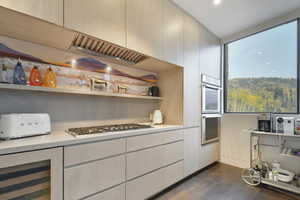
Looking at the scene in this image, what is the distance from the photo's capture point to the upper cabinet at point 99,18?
4.06 ft

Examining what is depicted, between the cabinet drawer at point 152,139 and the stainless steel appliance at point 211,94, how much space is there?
33.6 inches

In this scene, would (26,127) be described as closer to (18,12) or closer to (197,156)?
(18,12)

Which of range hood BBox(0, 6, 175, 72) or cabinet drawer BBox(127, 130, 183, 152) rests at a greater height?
range hood BBox(0, 6, 175, 72)

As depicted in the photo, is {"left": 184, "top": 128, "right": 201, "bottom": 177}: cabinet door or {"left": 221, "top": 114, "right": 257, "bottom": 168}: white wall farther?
{"left": 221, "top": 114, "right": 257, "bottom": 168}: white wall

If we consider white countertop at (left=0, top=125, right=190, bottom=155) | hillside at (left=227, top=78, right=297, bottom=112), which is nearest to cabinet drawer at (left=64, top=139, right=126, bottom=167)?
white countertop at (left=0, top=125, right=190, bottom=155)

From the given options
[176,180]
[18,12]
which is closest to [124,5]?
[18,12]

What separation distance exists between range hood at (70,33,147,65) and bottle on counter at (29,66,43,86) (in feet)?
1.35

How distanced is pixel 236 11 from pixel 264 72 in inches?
47.7

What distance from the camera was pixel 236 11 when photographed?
227 centimetres

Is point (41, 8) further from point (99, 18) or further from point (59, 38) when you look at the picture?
point (99, 18)

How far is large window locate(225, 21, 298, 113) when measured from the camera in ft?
7.70

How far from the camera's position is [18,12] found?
1.02 meters

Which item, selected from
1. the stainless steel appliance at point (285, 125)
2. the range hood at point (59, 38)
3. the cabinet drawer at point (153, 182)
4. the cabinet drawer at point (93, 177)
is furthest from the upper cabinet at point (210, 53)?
the cabinet drawer at point (93, 177)

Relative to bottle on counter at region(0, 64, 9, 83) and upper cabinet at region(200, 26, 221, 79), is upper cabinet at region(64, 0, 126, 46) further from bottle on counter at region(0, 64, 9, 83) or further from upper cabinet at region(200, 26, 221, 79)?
upper cabinet at region(200, 26, 221, 79)
